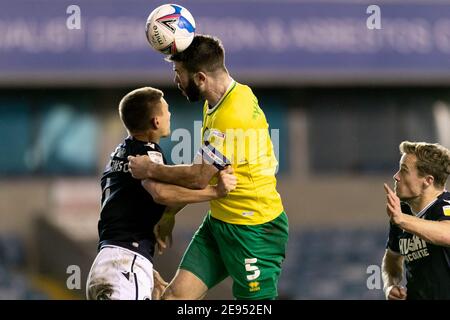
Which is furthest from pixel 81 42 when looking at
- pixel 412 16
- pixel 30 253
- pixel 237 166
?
pixel 237 166

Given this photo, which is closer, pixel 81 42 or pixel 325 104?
pixel 81 42

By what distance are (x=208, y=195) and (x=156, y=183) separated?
0.35m

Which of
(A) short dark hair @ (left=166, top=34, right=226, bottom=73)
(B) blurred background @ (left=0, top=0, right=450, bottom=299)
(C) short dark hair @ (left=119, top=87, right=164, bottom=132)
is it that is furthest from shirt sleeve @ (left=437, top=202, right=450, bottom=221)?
(B) blurred background @ (left=0, top=0, right=450, bottom=299)

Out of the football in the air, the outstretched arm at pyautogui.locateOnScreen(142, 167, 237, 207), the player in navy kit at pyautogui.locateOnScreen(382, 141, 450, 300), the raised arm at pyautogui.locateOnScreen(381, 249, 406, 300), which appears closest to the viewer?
the outstretched arm at pyautogui.locateOnScreen(142, 167, 237, 207)

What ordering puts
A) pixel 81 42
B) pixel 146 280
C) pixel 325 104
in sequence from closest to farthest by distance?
pixel 146 280 < pixel 81 42 < pixel 325 104

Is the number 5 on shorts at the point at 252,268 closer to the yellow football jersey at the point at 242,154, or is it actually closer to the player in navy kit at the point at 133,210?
the yellow football jersey at the point at 242,154

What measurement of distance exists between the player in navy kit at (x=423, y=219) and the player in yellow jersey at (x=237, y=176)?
0.82 metres

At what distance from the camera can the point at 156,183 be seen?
19.3ft

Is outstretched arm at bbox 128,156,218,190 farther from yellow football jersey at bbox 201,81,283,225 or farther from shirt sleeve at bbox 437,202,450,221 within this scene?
shirt sleeve at bbox 437,202,450,221

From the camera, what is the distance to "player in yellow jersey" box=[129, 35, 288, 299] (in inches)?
235

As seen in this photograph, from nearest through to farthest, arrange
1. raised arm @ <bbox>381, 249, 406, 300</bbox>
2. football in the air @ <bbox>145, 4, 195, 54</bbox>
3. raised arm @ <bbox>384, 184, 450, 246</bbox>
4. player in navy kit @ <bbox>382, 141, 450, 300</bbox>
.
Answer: raised arm @ <bbox>384, 184, 450, 246</bbox>, player in navy kit @ <bbox>382, 141, 450, 300</bbox>, football in the air @ <bbox>145, 4, 195, 54</bbox>, raised arm @ <bbox>381, 249, 406, 300</bbox>

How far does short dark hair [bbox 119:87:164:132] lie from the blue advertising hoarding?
33.0ft

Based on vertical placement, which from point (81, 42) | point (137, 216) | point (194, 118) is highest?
point (81, 42)

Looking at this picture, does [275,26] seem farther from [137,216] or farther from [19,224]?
[137,216]
